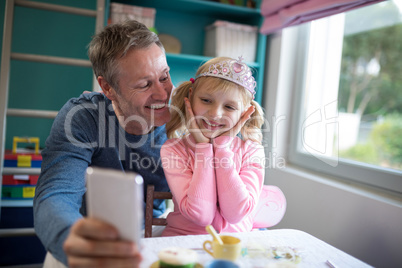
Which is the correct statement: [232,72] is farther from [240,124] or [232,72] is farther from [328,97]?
[328,97]

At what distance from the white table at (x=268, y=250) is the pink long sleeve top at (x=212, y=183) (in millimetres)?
120

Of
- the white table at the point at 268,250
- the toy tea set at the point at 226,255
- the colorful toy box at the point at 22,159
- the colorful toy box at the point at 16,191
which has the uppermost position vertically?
the colorful toy box at the point at 22,159

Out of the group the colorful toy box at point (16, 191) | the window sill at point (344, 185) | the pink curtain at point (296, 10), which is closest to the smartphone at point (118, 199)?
the window sill at point (344, 185)

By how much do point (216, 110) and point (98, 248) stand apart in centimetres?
76

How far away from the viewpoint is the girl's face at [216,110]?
129cm

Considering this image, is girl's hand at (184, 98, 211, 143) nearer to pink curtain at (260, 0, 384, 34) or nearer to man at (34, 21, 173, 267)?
man at (34, 21, 173, 267)

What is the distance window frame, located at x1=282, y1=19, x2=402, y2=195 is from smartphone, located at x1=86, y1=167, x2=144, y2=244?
1.38m

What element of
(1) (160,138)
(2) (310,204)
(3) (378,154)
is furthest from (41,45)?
(3) (378,154)

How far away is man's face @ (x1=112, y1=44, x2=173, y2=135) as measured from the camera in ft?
4.33

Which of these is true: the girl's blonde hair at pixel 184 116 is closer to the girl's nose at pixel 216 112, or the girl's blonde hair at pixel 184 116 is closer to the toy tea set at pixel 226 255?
the girl's nose at pixel 216 112

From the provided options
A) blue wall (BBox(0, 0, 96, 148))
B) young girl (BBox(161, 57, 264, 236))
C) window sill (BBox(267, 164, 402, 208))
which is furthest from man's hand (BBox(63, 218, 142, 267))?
blue wall (BBox(0, 0, 96, 148))

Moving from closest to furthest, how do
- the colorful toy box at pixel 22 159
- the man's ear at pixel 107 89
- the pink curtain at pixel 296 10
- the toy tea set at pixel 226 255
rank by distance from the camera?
the toy tea set at pixel 226 255 < the man's ear at pixel 107 89 < the pink curtain at pixel 296 10 < the colorful toy box at pixel 22 159

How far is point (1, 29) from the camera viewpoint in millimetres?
2238

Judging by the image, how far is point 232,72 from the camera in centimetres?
131
